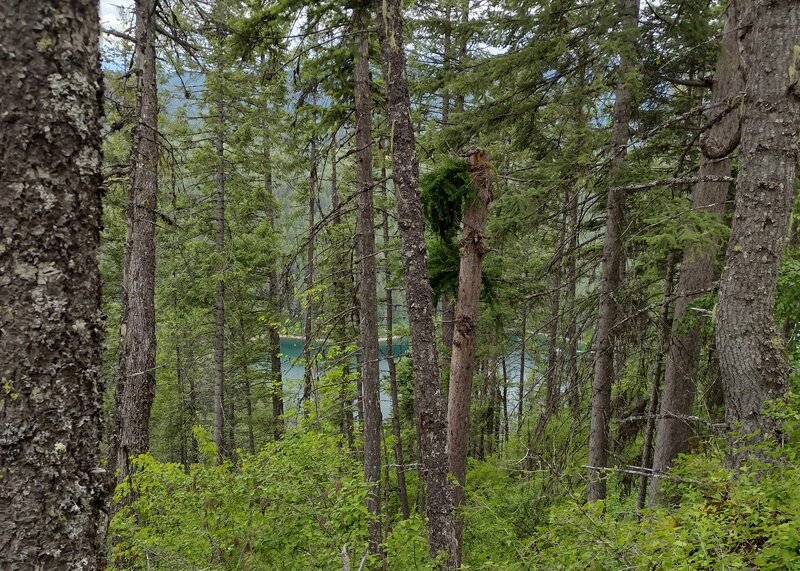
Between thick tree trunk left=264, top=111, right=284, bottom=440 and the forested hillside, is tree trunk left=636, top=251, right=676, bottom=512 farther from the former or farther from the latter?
thick tree trunk left=264, top=111, right=284, bottom=440

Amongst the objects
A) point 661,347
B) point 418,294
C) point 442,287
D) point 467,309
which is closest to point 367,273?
point 442,287

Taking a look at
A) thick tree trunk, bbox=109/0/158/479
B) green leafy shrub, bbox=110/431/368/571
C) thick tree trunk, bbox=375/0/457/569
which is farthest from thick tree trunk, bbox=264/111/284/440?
thick tree trunk, bbox=375/0/457/569

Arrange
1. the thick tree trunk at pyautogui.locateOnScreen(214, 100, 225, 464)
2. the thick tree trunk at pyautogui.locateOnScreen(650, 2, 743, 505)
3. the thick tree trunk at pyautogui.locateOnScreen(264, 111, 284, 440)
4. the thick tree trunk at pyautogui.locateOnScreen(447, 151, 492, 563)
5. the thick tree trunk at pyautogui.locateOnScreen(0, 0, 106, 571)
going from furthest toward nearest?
the thick tree trunk at pyautogui.locateOnScreen(264, 111, 284, 440) → the thick tree trunk at pyautogui.locateOnScreen(214, 100, 225, 464) → the thick tree trunk at pyautogui.locateOnScreen(447, 151, 492, 563) → the thick tree trunk at pyautogui.locateOnScreen(650, 2, 743, 505) → the thick tree trunk at pyautogui.locateOnScreen(0, 0, 106, 571)

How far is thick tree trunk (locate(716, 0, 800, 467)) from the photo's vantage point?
3.99 m

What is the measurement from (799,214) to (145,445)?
8.66 m

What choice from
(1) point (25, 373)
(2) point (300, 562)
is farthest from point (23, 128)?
(2) point (300, 562)

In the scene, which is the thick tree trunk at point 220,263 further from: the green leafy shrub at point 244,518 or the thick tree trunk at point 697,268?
the thick tree trunk at point 697,268

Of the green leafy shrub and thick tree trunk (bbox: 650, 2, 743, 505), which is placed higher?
thick tree trunk (bbox: 650, 2, 743, 505)

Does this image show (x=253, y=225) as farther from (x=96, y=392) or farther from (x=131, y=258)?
(x=96, y=392)

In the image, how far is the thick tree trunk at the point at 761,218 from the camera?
399 centimetres

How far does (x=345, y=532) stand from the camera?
16.7 feet

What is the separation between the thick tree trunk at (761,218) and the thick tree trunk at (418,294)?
265 cm

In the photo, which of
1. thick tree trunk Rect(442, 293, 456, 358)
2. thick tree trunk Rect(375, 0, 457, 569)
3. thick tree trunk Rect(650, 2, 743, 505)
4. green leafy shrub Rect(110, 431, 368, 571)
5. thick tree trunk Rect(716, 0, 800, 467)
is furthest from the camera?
thick tree trunk Rect(442, 293, 456, 358)

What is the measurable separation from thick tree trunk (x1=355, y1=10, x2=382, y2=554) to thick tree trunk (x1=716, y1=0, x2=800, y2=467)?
4.09 m
